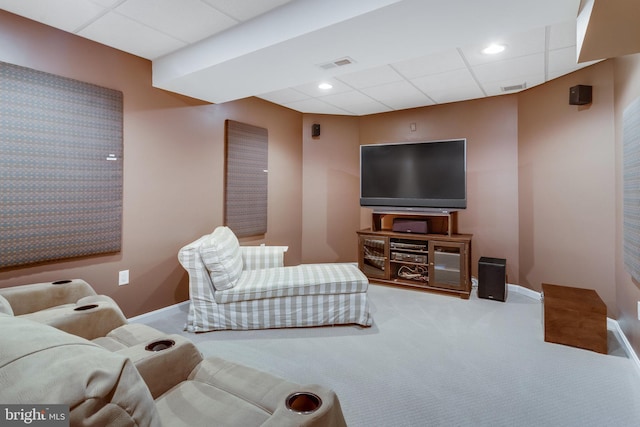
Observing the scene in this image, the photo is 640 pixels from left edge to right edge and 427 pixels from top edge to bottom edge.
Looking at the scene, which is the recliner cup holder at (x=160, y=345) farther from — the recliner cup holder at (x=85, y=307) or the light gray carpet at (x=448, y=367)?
the light gray carpet at (x=448, y=367)

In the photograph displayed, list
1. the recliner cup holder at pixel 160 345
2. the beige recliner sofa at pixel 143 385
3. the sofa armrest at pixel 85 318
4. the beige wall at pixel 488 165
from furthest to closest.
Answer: the beige wall at pixel 488 165
the sofa armrest at pixel 85 318
the recliner cup holder at pixel 160 345
the beige recliner sofa at pixel 143 385

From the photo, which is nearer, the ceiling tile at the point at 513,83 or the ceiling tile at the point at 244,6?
the ceiling tile at the point at 244,6

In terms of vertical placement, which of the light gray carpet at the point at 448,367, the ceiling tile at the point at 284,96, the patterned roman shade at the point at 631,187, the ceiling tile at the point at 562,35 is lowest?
the light gray carpet at the point at 448,367

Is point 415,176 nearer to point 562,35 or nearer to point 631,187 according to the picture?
point 562,35

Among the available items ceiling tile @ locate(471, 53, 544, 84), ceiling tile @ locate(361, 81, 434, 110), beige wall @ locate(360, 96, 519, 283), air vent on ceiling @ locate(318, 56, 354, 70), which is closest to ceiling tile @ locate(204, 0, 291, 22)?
air vent on ceiling @ locate(318, 56, 354, 70)

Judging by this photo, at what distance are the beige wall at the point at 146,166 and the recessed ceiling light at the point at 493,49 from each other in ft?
8.35

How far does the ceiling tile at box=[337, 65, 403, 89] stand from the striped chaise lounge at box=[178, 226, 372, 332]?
77.3 inches

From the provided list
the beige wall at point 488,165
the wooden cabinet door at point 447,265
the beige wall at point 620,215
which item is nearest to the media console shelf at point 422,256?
the wooden cabinet door at point 447,265

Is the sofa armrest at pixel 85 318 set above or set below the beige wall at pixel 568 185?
below

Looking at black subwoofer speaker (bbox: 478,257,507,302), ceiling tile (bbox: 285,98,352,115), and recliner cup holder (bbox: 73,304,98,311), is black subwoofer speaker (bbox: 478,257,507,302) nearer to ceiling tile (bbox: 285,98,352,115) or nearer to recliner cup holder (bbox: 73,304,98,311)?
ceiling tile (bbox: 285,98,352,115)

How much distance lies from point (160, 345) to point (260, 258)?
6.96 ft

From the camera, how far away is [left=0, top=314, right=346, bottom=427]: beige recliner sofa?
581 mm

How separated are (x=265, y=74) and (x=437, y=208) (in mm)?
2495

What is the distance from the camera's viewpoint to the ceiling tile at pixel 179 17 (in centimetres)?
208
